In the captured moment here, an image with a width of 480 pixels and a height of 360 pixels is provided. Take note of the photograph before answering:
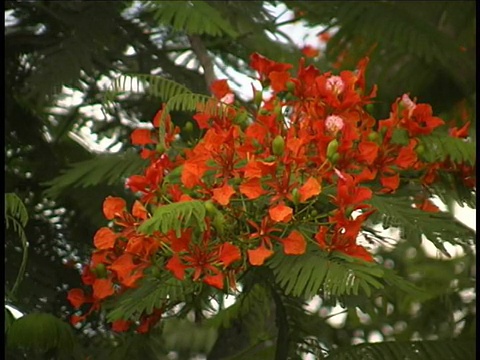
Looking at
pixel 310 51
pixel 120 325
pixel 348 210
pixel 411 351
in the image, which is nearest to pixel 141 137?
pixel 120 325

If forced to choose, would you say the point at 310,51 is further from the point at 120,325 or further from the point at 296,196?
the point at 296,196

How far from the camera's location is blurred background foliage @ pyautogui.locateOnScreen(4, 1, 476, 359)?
3.04 metres

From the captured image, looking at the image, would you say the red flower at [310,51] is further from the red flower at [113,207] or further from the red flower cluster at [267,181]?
the red flower at [113,207]

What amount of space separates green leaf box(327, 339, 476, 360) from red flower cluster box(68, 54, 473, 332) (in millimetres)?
277

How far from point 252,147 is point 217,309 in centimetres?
65

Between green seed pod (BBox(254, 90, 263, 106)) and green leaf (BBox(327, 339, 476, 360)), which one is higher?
green seed pod (BBox(254, 90, 263, 106))

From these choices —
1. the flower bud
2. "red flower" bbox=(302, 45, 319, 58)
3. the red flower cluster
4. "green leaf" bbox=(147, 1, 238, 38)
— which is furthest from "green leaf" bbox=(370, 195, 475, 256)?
"red flower" bbox=(302, 45, 319, 58)

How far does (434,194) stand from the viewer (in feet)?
9.32

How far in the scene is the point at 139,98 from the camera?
354 centimetres

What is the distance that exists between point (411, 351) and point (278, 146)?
55 centimetres

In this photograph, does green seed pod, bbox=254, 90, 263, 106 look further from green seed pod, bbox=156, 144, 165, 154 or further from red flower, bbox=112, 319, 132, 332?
red flower, bbox=112, 319, 132, 332

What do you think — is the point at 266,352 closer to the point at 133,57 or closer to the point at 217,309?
the point at 217,309

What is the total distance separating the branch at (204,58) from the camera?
319 cm

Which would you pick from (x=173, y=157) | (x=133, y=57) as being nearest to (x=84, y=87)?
(x=133, y=57)
